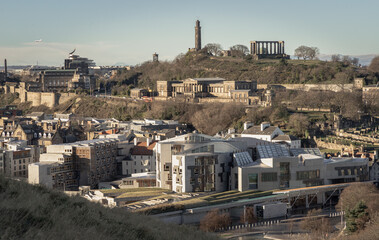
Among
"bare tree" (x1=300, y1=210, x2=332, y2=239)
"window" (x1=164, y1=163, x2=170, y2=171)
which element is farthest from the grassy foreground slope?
"window" (x1=164, y1=163, x2=170, y2=171)

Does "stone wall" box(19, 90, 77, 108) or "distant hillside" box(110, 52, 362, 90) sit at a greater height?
"distant hillside" box(110, 52, 362, 90)

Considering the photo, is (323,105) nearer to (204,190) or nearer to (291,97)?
(291,97)

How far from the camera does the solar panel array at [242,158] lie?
30.4 metres

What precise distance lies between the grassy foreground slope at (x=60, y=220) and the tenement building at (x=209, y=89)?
4964cm

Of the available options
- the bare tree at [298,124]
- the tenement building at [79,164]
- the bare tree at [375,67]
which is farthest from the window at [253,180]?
the bare tree at [375,67]

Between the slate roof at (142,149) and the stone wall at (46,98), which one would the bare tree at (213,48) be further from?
the slate roof at (142,149)

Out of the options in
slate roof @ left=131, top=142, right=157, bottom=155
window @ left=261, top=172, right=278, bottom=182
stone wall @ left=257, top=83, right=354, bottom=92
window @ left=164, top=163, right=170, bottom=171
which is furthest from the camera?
stone wall @ left=257, top=83, right=354, bottom=92

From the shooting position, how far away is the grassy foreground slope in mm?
9641

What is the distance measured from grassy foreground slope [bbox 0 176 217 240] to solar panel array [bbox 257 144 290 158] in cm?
1926

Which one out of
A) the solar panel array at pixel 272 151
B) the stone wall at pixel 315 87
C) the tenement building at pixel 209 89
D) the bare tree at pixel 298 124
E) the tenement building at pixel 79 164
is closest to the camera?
the solar panel array at pixel 272 151

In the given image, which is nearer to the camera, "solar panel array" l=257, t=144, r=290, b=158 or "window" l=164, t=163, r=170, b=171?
"window" l=164, t=163, r=170, b=171

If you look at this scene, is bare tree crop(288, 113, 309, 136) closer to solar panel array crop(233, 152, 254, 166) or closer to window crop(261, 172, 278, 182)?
solar panel array crop(233, 152, 254, 166)

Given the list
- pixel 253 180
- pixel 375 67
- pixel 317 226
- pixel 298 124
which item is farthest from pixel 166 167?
pixel 375 67

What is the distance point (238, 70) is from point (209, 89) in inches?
304
